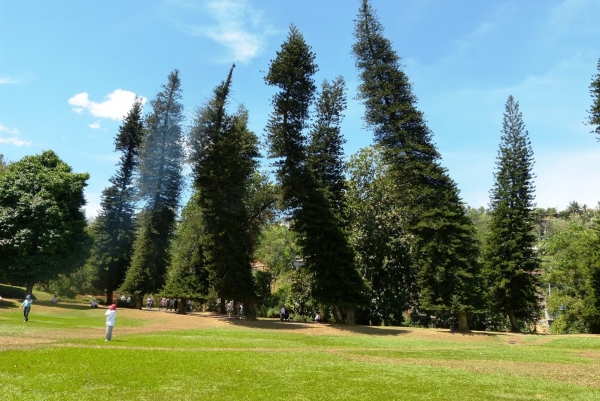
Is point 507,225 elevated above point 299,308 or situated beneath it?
elevated above

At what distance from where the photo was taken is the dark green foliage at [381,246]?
133 ft

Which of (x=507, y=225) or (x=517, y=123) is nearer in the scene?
(x=507, y=225)

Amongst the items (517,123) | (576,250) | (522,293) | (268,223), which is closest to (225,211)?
(268,223)

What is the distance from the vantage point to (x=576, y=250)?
4222 cm

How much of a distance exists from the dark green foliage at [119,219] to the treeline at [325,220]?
0.79ft

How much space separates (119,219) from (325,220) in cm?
2824

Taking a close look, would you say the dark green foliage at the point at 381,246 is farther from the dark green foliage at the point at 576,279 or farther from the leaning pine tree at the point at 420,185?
the dark green foliage at the point at 576,279

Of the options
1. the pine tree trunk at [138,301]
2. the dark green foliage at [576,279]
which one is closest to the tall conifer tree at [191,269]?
the pine tree trunk at [138,301]

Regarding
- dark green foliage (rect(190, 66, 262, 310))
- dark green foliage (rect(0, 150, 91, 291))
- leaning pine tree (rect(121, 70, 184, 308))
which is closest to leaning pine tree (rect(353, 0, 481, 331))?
dark green foliage (rect(190, 66, 262, 310))

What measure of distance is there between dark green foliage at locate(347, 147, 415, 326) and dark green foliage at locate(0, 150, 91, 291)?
26557 mm

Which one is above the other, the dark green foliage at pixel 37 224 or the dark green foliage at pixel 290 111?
the dark green foliage at pixel 290 111

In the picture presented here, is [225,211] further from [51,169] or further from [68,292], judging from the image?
[68,292]

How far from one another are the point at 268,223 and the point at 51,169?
2176 cm

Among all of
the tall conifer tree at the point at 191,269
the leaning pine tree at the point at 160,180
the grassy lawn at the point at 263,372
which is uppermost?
the leaning pine tree at the point at 160,180
